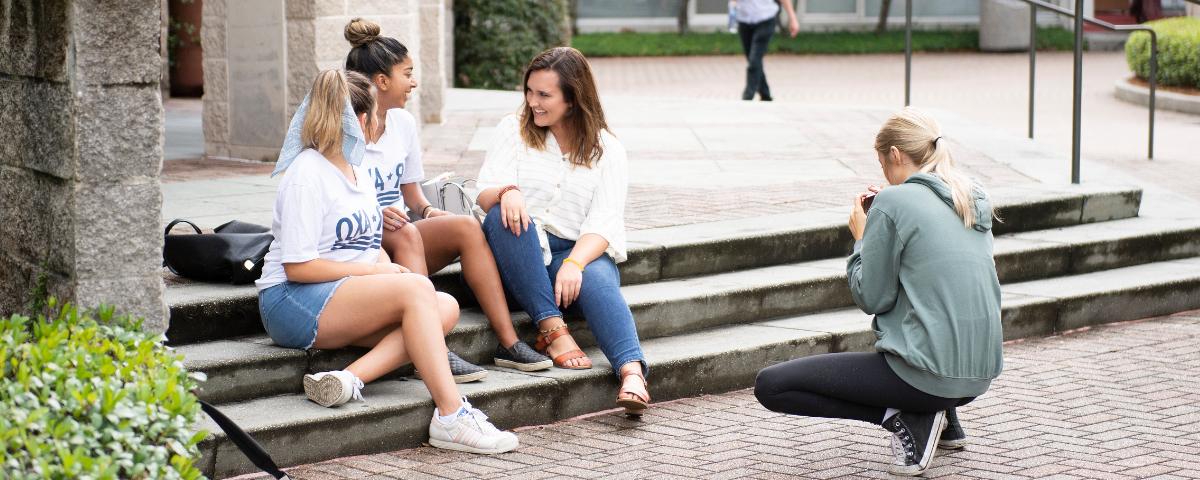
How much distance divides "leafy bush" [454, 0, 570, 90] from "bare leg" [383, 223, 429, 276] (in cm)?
1003

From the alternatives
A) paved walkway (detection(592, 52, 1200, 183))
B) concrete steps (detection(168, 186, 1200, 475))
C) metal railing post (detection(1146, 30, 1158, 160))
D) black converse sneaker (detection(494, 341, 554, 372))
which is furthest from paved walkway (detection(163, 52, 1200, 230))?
black converse sneaker (detection(494, 341, 554, 372))

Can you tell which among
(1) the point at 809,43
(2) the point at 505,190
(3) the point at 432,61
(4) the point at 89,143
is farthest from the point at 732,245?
(1) the point at 809,43

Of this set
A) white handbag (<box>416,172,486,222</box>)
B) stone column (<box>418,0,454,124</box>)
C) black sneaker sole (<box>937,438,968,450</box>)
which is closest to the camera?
black sneaker sole (<box>937,438,968,450</box>)

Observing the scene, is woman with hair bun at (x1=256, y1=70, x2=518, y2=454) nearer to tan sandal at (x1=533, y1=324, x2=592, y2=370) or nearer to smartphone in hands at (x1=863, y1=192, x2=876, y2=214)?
tan sandal at (x1=533, y1=324, x2=592, y2=370)

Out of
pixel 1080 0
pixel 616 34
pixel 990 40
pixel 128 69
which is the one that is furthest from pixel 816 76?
pixel 128 69

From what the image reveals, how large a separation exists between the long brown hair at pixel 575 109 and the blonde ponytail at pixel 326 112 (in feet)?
2.98

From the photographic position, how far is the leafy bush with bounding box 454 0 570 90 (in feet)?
50.3

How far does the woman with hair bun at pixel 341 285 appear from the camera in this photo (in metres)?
4.86

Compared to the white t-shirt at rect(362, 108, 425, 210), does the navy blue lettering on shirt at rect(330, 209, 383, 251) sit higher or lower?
lower

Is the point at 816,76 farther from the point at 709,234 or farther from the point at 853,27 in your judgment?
the point at 709,234

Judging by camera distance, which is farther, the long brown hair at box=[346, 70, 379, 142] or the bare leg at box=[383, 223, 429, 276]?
the bare leg at box=[383, 223, 429, 276]

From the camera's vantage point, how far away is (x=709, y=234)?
680cm

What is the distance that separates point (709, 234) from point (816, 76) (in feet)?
45.2

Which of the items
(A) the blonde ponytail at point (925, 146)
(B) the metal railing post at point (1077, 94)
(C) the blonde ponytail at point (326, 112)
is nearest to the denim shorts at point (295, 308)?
(C) the blonde ponytail at point (326, 112)
